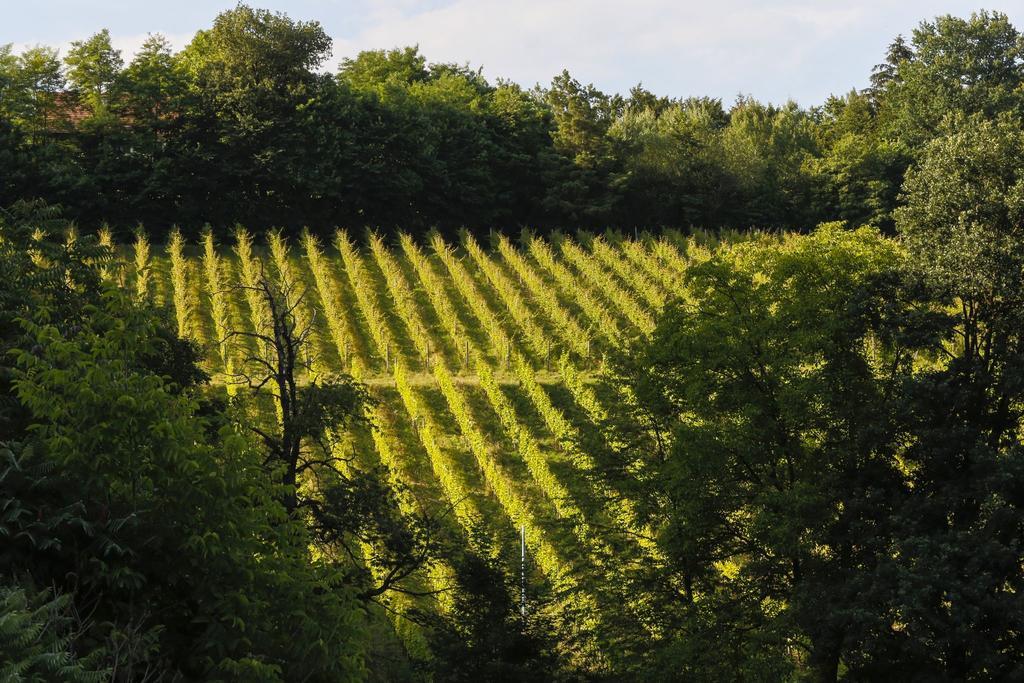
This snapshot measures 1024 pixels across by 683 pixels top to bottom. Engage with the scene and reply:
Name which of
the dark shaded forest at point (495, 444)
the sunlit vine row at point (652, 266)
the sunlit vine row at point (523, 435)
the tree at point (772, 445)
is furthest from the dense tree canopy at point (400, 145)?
the tree at point (772, 445)

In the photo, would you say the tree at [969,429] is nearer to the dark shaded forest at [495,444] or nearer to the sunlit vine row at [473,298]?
the dark shaded forest at [495,444]

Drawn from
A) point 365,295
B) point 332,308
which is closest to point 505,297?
point 365,295

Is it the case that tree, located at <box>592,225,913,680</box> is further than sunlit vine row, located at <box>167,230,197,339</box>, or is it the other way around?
sunlit vine row, located at <box>167,230,197,339</box>

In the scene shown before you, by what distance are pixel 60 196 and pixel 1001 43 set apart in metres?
49.2

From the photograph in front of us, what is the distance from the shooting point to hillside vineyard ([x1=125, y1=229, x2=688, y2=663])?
20125mm

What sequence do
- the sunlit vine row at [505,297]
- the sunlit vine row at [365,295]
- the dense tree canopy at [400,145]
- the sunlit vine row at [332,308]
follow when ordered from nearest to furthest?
the sunlit vine row at [332,308]
the sunlit vine row at [505,297]
the sunlit vine row at [365,295]
the dense tree canopy at [400,145]

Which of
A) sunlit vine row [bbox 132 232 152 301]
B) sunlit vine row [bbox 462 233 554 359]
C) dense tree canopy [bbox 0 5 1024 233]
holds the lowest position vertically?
sunlit vine row [bbox 462 233 554 359]

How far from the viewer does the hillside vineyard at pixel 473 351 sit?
66.0ft

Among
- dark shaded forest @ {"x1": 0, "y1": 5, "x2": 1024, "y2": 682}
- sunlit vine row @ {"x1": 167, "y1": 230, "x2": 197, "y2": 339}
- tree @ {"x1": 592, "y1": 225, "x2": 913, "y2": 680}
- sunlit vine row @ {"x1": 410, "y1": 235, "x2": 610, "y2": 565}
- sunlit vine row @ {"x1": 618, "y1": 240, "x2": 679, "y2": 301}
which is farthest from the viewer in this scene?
sunlit vine row @ {"x1": 618, "y1": 240, "x2": 679, "y2": 301}

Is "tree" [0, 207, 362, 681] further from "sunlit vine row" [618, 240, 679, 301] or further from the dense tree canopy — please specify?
the dense tree canopy

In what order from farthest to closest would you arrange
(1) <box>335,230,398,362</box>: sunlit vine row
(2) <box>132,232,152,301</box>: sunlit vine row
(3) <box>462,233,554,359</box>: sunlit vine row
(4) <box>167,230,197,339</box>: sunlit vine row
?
(2) <box>132,232,152,301</box>: sunlit vine row < (1) <box>335,230,398,362</box>: sunlit vine row < (3) <box>462,233,554,359</box>: sunlit vine row < (4) <box>167,230,197,339</box>: sunlit vine row

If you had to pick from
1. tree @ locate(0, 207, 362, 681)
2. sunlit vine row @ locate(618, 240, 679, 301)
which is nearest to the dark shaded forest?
tree @ locate(0, 207, 362, 681)

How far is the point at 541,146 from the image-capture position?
51.3 meters

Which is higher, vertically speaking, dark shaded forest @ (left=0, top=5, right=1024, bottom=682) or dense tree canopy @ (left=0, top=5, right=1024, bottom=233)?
dense tree canopy @ (left=0, top=5, right=1024, bottom=233)
